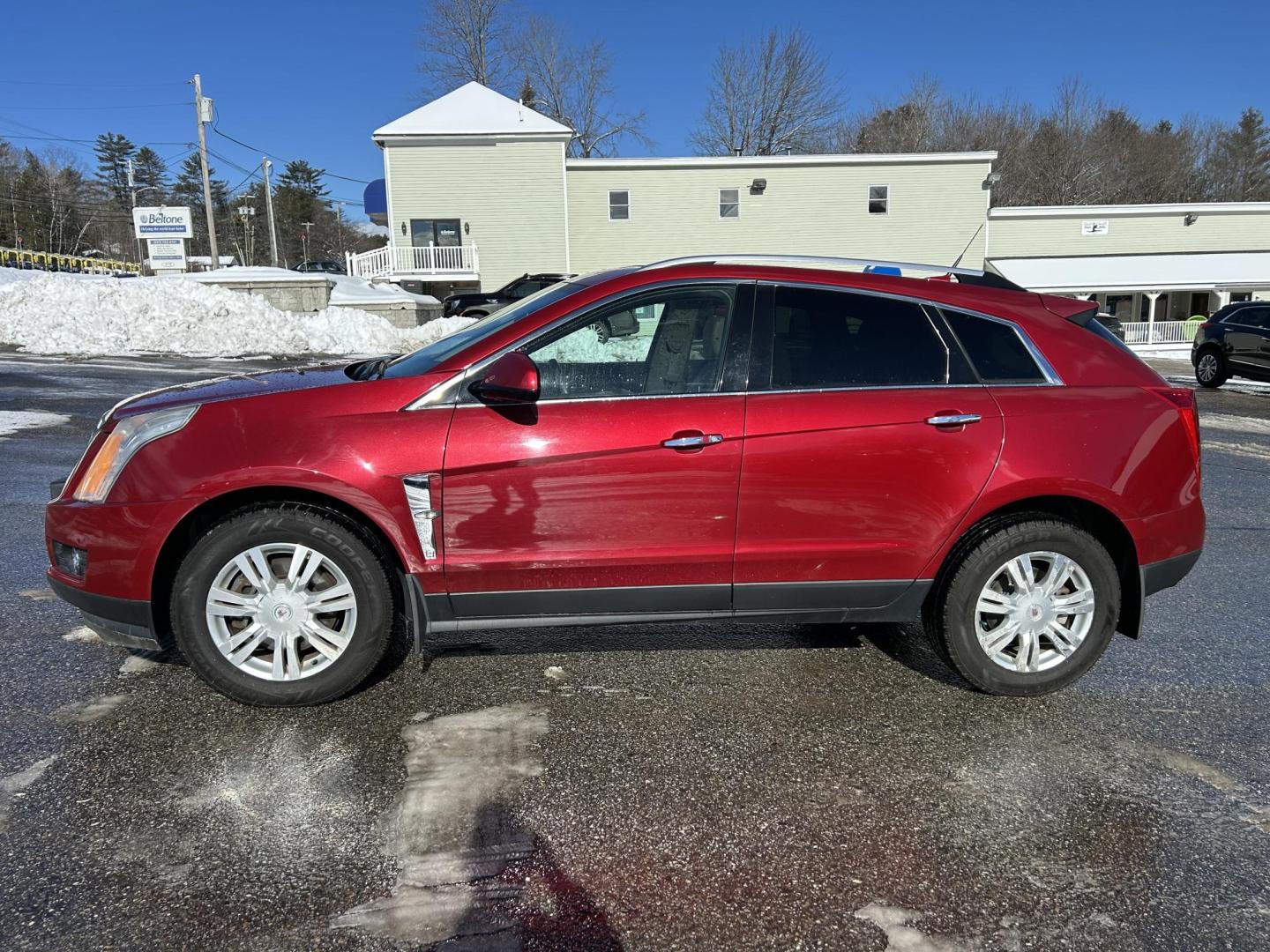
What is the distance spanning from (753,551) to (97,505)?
8.31 feet

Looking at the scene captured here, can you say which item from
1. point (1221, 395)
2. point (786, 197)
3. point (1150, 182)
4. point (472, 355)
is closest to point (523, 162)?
point (786, 197)

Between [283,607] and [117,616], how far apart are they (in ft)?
2.08

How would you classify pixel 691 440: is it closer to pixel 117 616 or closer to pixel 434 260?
pixel 117 616

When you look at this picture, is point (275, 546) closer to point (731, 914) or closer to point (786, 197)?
point (731, 914)

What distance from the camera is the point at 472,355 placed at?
135 inches

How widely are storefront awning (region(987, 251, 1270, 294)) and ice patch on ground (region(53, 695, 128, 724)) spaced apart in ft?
111

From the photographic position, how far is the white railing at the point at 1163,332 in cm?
3073

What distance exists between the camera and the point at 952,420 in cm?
346

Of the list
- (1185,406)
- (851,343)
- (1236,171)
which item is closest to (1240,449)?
(1185,406)

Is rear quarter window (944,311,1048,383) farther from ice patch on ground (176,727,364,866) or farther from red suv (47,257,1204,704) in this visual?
ice patch on ground (176,727,364,866)

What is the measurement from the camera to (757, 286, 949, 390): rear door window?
3.52 meters

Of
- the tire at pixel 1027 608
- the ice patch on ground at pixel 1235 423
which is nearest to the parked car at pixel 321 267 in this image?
the ice patch on ground at pixel 1235 423

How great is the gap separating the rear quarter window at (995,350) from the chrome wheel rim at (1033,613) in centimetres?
75

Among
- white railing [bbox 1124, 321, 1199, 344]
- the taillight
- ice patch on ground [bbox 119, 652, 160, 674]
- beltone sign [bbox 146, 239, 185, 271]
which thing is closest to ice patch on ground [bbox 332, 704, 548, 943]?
ice patch on ground [bbox 119, 652, 160, 674]
